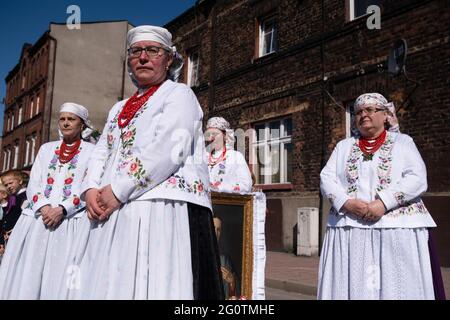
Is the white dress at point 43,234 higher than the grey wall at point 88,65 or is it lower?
lower

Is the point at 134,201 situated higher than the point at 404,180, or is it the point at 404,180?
the point at 404,180

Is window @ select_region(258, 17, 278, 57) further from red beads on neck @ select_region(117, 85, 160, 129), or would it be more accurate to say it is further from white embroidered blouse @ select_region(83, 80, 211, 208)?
white embroidered blouse @ select_region(83, 80, 211, 208)

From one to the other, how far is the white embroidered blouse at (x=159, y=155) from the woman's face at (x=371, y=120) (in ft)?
5.88

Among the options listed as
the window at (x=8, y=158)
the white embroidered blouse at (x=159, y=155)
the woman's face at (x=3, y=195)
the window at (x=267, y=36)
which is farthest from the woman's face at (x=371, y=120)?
the window at (x=8, y=158)

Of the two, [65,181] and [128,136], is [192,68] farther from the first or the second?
[128,136]

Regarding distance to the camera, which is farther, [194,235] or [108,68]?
[108,68]

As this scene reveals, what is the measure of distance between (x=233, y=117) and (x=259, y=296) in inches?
406

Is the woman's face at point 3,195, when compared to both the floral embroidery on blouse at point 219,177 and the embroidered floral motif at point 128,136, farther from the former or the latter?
the embroidered floral motif at point 128,136

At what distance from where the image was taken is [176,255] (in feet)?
7.73

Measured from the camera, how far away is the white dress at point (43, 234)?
3756 millimetres

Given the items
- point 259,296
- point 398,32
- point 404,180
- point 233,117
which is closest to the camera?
point 404,180

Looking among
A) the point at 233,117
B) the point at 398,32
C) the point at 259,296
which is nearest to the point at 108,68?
the point at 233,117

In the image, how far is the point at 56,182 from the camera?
4.15 meters
